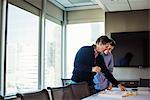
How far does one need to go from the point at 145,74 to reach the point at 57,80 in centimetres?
212

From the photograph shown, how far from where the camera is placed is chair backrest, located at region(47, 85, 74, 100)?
206 centimetres

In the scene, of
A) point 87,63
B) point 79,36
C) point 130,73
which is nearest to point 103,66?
point 87,63

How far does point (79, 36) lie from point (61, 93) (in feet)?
14.3

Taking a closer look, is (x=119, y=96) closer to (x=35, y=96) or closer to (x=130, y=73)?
(x=35, y=96)

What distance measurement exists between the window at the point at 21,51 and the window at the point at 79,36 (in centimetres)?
145

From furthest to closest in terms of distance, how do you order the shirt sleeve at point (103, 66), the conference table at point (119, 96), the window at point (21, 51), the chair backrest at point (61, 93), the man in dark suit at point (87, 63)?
the window at point (21, 51)
the shirt sleeve at point (103, 66)
the man in dark suit at point (87, 63)
the conference table at point (119, 96)
the chair backrest at point (61, 93)

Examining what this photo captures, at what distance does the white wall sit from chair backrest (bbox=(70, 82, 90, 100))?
304cm

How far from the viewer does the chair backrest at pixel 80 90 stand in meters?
2.56

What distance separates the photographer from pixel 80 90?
8.94ft

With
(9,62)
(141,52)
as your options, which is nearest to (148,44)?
(141,52)

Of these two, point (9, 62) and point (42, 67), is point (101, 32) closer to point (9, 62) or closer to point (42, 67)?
point (42, 67)

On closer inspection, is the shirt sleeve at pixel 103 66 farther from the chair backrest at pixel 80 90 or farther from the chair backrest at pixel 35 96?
the chair backrest at pixel 35 96

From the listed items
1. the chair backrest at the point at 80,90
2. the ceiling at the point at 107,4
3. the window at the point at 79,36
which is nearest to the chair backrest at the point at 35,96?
the chair backrest at the point at 80,90

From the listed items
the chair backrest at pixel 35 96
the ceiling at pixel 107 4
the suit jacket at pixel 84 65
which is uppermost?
the ceiling at pixel 107 4
